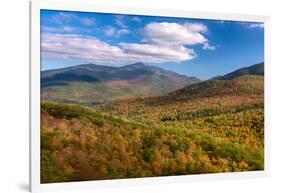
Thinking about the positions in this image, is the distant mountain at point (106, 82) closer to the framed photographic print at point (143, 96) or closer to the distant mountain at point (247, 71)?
the framed photographic print at point (143, 96)

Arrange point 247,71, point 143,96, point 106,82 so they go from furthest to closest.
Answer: point 247,71 → point 143,96 → point 106,82

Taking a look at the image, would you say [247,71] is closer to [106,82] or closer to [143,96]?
[143,96]

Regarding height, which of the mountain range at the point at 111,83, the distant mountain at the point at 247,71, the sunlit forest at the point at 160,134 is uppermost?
the distant mountain at the point at 247,71

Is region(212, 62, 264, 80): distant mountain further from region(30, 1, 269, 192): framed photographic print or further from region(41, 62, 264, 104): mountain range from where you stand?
region(41, 62, 264, 104): mountain range

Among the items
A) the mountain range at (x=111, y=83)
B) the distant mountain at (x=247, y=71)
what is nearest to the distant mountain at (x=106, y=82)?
the mountain range at (x=111, y=83)

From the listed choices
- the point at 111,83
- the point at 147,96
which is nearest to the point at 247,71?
the point at 147,96

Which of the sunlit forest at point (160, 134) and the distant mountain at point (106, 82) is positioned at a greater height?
the distant mountain at point (106, 82)

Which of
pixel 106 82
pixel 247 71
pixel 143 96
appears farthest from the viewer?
pixel 247 71
